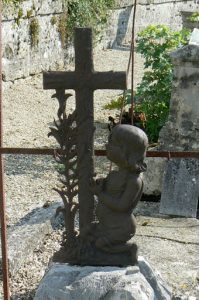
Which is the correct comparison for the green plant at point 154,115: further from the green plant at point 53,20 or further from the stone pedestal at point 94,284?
the green plant at point 53,20

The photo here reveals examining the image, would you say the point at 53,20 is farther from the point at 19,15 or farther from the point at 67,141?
the point at 67,141

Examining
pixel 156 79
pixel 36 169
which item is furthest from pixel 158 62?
pixel 36 169

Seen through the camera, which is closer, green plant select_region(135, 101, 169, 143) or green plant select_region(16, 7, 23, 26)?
green plant select_region(135, 101, 169, 143)

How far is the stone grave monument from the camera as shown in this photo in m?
2.66

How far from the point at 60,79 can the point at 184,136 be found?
2566 mm

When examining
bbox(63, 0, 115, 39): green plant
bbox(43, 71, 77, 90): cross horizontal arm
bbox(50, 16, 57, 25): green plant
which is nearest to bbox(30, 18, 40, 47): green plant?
bbox(50, 16, 57, 25): green plant

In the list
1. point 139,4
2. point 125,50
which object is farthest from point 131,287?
point 139,4

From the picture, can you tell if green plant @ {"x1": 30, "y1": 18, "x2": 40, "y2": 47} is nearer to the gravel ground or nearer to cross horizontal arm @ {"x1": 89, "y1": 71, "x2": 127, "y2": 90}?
the gravel ground

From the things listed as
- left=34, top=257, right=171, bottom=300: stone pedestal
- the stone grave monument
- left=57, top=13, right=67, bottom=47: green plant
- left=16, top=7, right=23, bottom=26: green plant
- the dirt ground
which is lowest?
the dirt ground

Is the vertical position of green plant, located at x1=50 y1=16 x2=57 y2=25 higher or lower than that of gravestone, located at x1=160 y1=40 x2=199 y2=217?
higher

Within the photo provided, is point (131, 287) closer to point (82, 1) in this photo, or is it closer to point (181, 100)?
point (181, 100)

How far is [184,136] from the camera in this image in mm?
5125

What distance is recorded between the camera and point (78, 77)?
2.71 m

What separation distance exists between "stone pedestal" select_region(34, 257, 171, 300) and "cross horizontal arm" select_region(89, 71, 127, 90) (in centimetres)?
78
